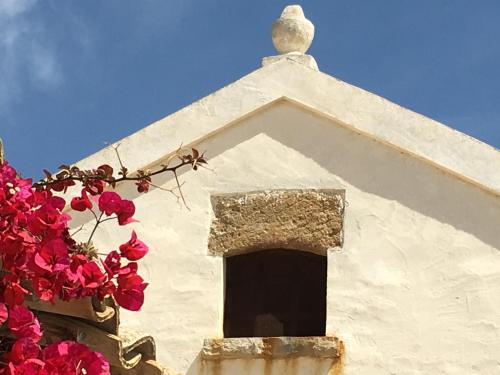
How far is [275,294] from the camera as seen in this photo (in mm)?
7602

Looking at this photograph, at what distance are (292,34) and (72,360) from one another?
3.77 meters

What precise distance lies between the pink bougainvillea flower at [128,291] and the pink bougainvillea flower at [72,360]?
23cm

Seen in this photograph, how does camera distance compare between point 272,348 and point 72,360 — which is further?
point 272,348

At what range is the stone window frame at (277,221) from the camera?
7414 mm

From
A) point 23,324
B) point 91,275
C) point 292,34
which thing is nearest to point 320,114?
point 292,34

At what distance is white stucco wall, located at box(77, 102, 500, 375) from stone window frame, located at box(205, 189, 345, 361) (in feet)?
0.17

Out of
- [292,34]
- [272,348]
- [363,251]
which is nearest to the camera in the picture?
[272,348]

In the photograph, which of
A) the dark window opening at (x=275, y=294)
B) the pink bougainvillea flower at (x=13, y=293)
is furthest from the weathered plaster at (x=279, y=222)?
the pink bougainvillea flower at (x=13, y=293)

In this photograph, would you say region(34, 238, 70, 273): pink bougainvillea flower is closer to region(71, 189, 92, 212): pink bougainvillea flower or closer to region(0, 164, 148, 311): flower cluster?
region(0, 164, 148, 311): flower cluster

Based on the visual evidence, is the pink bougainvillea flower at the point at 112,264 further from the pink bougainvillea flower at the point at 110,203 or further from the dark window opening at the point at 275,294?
the dark window opening at the point at 275,294

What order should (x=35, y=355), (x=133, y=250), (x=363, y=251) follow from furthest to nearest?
1. (x=363, y=251)
2. (x=133, y=250)
3. (x=35, y=355)

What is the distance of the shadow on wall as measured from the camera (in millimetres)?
7258

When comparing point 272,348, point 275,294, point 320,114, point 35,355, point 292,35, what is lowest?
point 35,355

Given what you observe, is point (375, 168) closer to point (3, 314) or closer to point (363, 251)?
point (363, 251)
